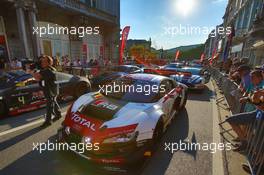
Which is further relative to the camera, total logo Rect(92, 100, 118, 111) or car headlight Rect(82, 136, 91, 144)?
total logo Rect(92, 100, 118, 111)

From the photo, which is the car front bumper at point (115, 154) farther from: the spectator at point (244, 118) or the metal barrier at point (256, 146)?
the spectator at point (244, 118)

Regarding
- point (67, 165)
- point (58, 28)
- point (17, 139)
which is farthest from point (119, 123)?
point (58, 28)

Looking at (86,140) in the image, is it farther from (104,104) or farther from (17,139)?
(17,139)

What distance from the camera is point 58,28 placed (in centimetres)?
1692

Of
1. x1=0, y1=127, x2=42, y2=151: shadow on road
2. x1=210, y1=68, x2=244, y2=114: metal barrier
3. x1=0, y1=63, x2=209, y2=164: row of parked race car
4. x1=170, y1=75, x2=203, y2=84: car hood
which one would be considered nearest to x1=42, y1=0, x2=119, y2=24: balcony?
x1=0, y1=63, x2=209, y2=164: row of parked race car

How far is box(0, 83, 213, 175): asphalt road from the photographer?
8.71 ft

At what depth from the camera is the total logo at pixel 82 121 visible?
8.54 feet

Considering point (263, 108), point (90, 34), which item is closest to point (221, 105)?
point (263, 108)

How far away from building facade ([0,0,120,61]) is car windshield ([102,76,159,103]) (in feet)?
38.0

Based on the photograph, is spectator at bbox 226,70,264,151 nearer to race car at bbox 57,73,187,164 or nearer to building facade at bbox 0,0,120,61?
race car at bbox 57,73,187,164

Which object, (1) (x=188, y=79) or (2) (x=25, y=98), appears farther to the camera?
(1) (x=188, y=79)

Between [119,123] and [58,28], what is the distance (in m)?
17.4

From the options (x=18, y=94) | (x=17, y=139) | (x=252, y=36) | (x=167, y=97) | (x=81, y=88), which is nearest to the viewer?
(x=17, y=139)

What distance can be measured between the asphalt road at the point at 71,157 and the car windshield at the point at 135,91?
108cm
